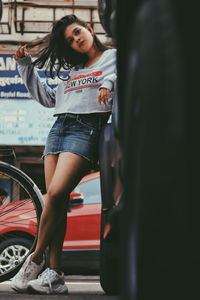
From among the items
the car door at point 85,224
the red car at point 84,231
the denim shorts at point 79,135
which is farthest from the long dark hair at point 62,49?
the car door at point 85,224

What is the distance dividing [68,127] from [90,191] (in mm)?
3454

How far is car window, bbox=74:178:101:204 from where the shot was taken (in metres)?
6.09

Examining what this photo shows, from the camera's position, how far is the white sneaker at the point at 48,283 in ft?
8.63

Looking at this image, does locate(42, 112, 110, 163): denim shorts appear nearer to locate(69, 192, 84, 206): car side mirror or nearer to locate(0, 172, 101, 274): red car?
locate(0, 172, 101, 274): red car

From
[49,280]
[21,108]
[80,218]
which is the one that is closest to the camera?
[49,280]

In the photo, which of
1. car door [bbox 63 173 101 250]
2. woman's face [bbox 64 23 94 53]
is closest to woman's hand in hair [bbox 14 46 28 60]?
woman's face [bbox 64 23 94 53]

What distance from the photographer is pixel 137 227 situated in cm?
77

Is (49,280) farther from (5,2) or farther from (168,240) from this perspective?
(5,2)

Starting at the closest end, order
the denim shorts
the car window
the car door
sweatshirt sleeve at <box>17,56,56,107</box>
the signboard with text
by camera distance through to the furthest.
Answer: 1. the denim shorts
2. sweatshirt sleeve at <box>17,56,56,107</box>
3. the car door
4. the car window
5. the signboard with text

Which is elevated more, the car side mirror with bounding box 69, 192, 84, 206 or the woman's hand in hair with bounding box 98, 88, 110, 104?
the woman's hand in hair with bounding box 98, 88, 110, 104

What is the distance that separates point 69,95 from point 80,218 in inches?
130

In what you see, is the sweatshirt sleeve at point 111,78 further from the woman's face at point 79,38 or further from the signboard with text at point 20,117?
the signboard with text at point 20,117

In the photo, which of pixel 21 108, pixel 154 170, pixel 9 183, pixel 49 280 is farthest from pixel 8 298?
pixel 21 108

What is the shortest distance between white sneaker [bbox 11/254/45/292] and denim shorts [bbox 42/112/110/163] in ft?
1.94
